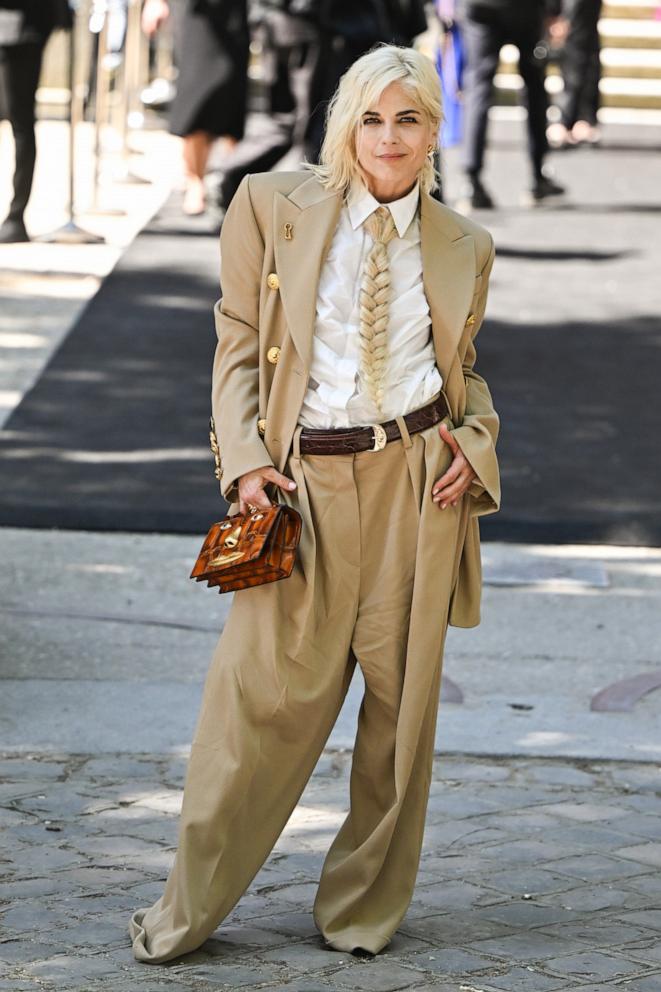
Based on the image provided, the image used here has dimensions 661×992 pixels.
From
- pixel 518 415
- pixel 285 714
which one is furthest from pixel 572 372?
pixel 285 714

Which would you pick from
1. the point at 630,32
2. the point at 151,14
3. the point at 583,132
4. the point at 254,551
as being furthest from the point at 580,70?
the point at 254,551

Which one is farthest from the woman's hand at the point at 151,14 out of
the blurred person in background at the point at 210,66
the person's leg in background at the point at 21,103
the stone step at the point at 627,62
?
the person's leg in background at the point at 21,103

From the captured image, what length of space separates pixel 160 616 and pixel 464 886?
226 cm

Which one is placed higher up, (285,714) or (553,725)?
(285,714)

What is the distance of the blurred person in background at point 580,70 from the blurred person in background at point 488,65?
3.44 metres

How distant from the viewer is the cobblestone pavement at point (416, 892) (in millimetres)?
3896

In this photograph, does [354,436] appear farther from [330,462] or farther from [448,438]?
[448,438]

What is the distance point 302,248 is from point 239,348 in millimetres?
269

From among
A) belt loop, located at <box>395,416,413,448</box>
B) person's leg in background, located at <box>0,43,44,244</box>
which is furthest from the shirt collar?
person's leg in background, located at <box>0,43,44,244</box>

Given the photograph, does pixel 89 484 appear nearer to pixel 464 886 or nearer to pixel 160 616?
pixel 160 616

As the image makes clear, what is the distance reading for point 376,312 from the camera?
385 cm

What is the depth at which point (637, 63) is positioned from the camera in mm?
20438

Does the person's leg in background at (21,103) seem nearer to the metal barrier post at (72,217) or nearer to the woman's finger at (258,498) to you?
the metal barrier post at (72,217)

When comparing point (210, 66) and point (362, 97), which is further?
point (210, 66)
